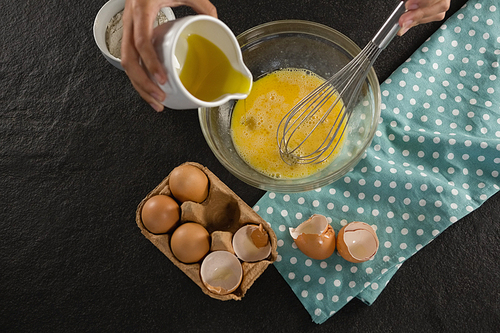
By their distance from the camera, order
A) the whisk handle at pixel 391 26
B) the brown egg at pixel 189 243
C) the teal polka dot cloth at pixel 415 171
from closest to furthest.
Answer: the whisk handle at pixel 391 26
the brown egg at pixel 189 243
the teal polka dot cloth at pixel 415 171

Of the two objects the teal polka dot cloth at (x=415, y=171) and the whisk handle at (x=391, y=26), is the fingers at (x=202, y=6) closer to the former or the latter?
the whisk handle at (x=391, y=26)

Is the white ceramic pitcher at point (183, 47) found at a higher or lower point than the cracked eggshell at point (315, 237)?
higher

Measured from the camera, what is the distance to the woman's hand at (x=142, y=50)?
67 centimetres

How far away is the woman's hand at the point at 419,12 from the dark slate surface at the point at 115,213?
302 millimetres

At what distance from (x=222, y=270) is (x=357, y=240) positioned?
387 mm

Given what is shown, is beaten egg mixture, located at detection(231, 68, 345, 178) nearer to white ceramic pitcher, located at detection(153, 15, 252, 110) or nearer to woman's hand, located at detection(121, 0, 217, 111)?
white ceramic pitcher, located at detection(153, 15, 252, 110)

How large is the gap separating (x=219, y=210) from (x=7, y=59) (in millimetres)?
872

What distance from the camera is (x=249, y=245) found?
105 centimetres

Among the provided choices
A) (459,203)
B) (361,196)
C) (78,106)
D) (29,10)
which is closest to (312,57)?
(361,196)

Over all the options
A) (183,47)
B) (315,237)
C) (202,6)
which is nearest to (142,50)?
(183,47)

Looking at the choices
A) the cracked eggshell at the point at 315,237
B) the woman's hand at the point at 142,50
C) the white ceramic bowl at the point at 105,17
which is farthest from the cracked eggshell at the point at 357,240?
the white ceramic bowl at the point at 105,17

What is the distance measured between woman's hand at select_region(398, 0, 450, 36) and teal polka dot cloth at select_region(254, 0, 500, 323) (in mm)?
286

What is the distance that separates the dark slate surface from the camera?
44.8 inches

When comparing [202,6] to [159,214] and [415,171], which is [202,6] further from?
[415,171]
